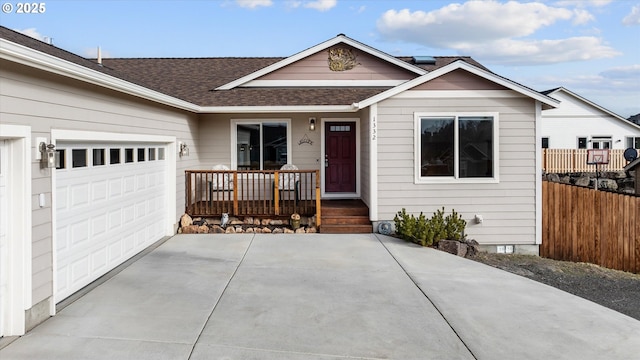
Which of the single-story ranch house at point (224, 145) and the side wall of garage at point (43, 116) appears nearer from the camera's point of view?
the side wall of garage at point (43, 116)

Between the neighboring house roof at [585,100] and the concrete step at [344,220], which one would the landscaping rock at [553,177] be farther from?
the concrete step at [344,220]

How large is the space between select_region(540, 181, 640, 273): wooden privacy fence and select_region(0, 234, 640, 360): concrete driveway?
10.6ft

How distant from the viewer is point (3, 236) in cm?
437

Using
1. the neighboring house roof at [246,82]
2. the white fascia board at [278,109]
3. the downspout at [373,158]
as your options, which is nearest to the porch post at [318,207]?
the downspout at [373,158]

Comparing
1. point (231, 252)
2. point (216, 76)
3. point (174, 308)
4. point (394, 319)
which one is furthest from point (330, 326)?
point (216, 76)

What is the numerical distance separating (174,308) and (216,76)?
9.63 m

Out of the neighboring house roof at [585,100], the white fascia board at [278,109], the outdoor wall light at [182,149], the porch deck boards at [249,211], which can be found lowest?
the porch deck boards at [249,211]

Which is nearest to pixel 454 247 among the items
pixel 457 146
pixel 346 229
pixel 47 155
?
pixel 457 146

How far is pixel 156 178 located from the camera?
8898 millimetres

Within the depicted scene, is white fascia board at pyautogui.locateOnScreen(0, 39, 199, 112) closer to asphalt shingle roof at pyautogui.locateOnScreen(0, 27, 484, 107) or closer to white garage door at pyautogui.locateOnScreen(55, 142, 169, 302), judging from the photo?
white garage door at pyautogui.locateOnScreen(55, 142, 169, 302)

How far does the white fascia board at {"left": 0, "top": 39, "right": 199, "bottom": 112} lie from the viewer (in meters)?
3.99

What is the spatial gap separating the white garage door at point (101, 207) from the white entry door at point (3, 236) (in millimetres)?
794

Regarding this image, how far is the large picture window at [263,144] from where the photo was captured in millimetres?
12031

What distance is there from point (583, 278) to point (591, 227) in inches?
77.4
